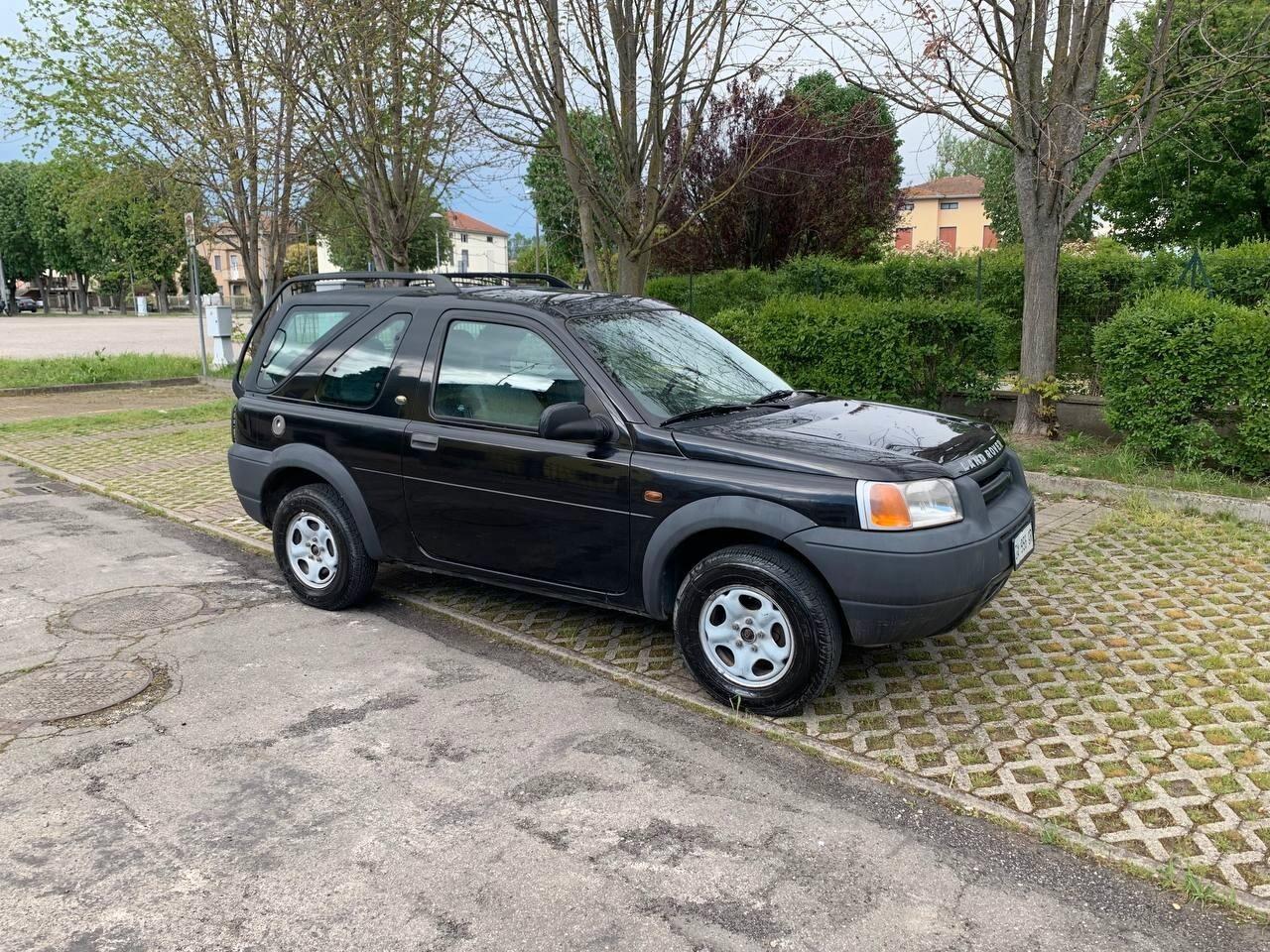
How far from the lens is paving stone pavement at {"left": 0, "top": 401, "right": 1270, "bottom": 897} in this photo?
11.1 feet

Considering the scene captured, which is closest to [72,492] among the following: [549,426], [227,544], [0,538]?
[0,538]

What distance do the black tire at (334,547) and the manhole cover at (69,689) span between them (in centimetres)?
104

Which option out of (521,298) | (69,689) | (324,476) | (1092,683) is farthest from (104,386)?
(1092,683)

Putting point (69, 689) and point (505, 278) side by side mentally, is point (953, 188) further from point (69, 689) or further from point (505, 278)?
point (69, 689)

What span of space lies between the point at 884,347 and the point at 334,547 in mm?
6063

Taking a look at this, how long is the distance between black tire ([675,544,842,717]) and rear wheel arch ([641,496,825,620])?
9cm

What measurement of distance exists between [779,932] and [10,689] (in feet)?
12.0

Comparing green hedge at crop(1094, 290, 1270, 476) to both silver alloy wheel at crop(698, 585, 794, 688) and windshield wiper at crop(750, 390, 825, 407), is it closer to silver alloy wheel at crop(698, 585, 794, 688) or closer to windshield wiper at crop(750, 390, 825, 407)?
windshield wiper at crop(750, 390, 825, 407)

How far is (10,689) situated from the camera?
174 inches

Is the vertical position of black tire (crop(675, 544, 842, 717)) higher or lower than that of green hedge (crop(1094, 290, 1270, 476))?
lower

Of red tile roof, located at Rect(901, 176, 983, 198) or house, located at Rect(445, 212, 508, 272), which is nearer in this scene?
red tile roof, located at Rect(901, 176, 983, 198)

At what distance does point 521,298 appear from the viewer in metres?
5.04

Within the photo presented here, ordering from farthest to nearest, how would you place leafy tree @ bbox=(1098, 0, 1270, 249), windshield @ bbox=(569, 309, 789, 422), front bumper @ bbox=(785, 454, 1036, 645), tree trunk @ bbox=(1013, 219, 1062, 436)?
leafy tree @ bbox=(1098, 0, 1270, 249) < tree trunk @ bbox=(1013, 219, 1062, 436) < windshield @ bbox=(569, 309, 789, 422) < front bumper @ bbox=(785, 454, 1036, 645)

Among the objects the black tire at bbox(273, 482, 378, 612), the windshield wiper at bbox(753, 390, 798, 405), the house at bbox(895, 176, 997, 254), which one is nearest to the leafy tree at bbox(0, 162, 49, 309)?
the house at bbox(895, 176, 997, 254)
